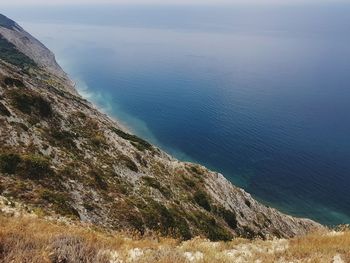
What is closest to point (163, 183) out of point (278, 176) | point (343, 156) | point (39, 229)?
point (39, 229)

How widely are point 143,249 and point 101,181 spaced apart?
25.2m

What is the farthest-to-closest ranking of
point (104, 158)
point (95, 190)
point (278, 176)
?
1. point (278, 176)
2. point (104, 158)
3. point (95, 190)

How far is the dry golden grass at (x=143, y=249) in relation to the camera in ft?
34.8

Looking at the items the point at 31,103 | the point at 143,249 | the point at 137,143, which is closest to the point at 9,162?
the point at 31,103

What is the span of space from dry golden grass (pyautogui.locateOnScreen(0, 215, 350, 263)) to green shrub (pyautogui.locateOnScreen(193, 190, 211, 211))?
1304 inches

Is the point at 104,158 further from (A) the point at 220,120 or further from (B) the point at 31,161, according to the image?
(A) the point at 220,120

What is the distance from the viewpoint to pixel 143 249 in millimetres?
13320

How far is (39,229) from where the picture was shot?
45.0 ft

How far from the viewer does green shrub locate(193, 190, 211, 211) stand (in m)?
48.8

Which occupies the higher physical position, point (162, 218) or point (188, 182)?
point (188, 182)

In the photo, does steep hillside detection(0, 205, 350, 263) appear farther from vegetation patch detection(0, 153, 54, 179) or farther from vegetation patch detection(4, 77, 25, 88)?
vegetation patch detection(4, 77, 25, 88)

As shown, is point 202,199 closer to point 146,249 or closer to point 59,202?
point 59,202

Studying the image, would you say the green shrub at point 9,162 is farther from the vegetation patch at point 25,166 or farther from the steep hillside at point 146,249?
the steep hillside at point 146,249

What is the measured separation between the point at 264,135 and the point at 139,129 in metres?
53.3
